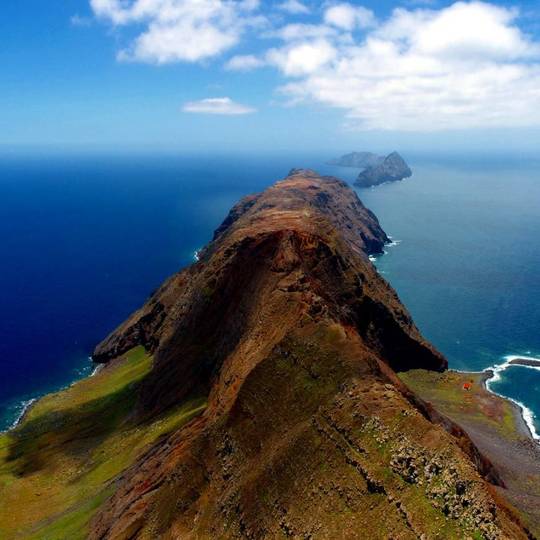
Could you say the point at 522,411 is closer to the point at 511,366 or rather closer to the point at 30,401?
the point at 511,366

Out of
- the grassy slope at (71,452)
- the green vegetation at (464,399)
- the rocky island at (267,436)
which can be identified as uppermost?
the rocky island at (267,436)

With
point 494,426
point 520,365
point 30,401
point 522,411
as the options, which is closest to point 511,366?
point 520,365

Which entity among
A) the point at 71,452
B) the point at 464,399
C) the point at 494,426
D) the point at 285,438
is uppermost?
the point at 285,438

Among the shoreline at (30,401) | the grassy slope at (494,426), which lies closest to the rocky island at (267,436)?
the grassy slope at (494,426)

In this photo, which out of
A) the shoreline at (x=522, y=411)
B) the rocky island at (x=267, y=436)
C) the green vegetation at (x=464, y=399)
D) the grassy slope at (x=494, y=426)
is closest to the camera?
the rocky island at (x=267, y=436)

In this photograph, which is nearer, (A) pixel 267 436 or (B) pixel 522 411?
(A) pixel 267 436

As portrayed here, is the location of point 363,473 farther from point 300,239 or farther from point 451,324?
point 451,324

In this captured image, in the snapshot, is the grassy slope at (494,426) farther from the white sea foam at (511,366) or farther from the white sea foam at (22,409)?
the white sea foam at (22,409)
